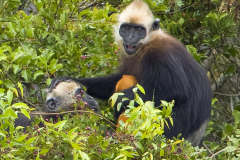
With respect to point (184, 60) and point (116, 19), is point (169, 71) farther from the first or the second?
point (116, 19)

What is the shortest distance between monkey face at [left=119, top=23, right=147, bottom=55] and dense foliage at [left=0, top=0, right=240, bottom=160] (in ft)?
0.74

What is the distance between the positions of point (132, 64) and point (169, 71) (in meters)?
0.75

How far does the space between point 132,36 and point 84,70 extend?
689 millimetres

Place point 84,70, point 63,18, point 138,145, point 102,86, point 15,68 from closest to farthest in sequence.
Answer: point 138,145
point 15,68
point 63,18
point 84,70
point 102,86

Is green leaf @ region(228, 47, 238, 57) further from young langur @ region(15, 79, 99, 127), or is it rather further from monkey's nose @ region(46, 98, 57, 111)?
monkey's nose @ region(46, 98, 57, 111)

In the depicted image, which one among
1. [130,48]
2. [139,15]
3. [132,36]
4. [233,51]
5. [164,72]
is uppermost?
[139,15]

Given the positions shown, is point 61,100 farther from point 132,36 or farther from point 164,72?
point 164,72

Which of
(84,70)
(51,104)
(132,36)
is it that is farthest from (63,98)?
(132,36)

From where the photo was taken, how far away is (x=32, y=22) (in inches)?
161

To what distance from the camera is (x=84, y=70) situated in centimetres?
414

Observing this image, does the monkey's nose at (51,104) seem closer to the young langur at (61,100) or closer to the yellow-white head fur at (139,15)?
the young langur at (61,100)

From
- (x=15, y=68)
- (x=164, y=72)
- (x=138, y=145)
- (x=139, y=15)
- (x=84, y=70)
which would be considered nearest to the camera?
(x=138, y=145)

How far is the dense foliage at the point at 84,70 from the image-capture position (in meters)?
2.20

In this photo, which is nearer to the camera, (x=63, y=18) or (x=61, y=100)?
(x=63, y=18)
